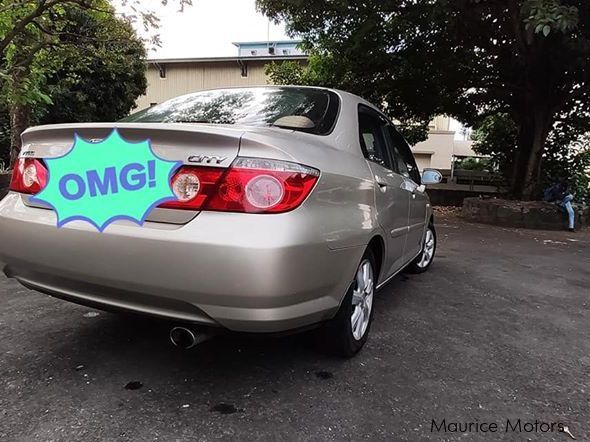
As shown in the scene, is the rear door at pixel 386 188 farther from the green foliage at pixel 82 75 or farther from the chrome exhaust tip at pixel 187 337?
the green foliage at pixel 82 75

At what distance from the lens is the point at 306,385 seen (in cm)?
250

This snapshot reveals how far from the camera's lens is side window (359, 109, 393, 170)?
308cm

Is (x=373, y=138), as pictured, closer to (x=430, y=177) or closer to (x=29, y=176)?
(x=430, y=177)

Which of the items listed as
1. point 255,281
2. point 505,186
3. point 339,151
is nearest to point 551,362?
point 339,151

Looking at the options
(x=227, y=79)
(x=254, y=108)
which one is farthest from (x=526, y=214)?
(x=227, y=79)

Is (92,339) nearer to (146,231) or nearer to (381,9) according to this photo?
(146,231)

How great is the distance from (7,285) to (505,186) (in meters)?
12.0

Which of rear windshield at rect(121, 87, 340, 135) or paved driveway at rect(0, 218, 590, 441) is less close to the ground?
rear windshield at rect(121, 87, 340, 135)

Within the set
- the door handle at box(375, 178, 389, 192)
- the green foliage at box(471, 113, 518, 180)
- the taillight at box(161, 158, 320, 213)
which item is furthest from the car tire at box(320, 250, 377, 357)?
the green foliage at box(471, 113, 518, 180)

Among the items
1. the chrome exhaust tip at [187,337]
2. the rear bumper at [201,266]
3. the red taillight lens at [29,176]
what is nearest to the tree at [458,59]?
the red taillight lens at [29,176]

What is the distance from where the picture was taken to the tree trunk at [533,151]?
1081 cm

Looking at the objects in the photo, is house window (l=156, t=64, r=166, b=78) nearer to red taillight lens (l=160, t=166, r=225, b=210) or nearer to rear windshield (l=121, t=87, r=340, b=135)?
rear windshield (l=121, t=87, r=340, b=135)

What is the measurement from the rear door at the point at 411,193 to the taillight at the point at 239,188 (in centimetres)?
181

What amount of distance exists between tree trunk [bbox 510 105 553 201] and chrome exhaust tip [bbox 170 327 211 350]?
1040 cm
